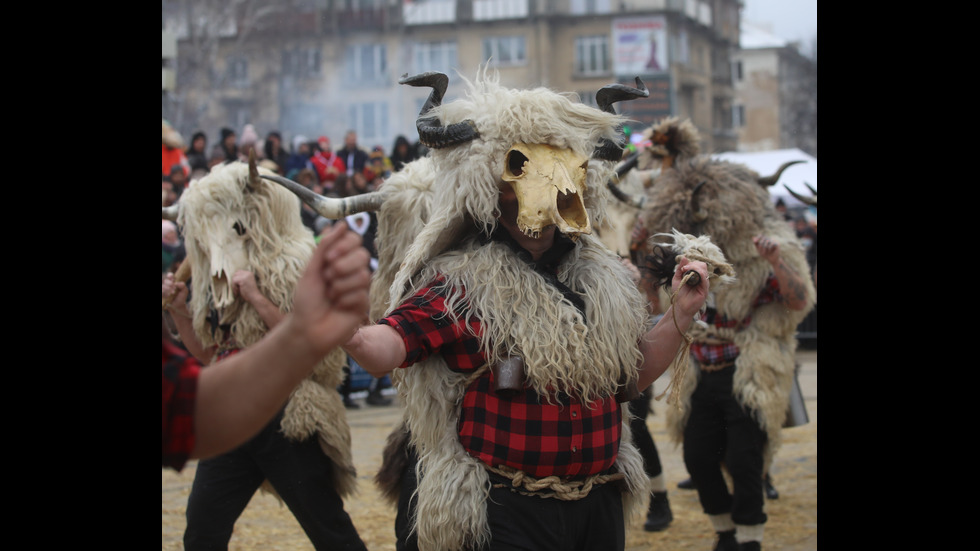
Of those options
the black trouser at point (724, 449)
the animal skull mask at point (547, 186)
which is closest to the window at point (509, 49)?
the black trouser at point (724, 449)

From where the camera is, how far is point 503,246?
3.15 meters

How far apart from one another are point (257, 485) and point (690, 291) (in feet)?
7.05

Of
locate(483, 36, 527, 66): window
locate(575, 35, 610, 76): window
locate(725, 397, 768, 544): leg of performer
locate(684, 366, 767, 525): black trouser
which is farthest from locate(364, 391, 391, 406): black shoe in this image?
locate(575, 35, 610, 76): window

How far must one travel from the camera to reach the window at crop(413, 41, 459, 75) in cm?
3784

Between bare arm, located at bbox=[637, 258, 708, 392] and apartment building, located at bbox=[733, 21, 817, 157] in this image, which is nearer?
bare arm, located at bbox=[637, 258, 708, 392]

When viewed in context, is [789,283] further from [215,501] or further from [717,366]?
[215,501]

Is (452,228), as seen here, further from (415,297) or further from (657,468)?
(657,468)

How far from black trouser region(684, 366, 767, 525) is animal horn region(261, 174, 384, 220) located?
2115 mm

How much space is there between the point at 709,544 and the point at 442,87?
11.2 feet

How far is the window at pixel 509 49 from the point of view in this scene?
38916 millimetres

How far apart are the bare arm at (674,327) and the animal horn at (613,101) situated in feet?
1.44

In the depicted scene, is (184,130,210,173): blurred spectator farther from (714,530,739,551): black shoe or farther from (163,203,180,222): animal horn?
(714,530,739,551): black shoe

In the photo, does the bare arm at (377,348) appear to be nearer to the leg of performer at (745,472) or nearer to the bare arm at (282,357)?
the bare arm at (282,357)
